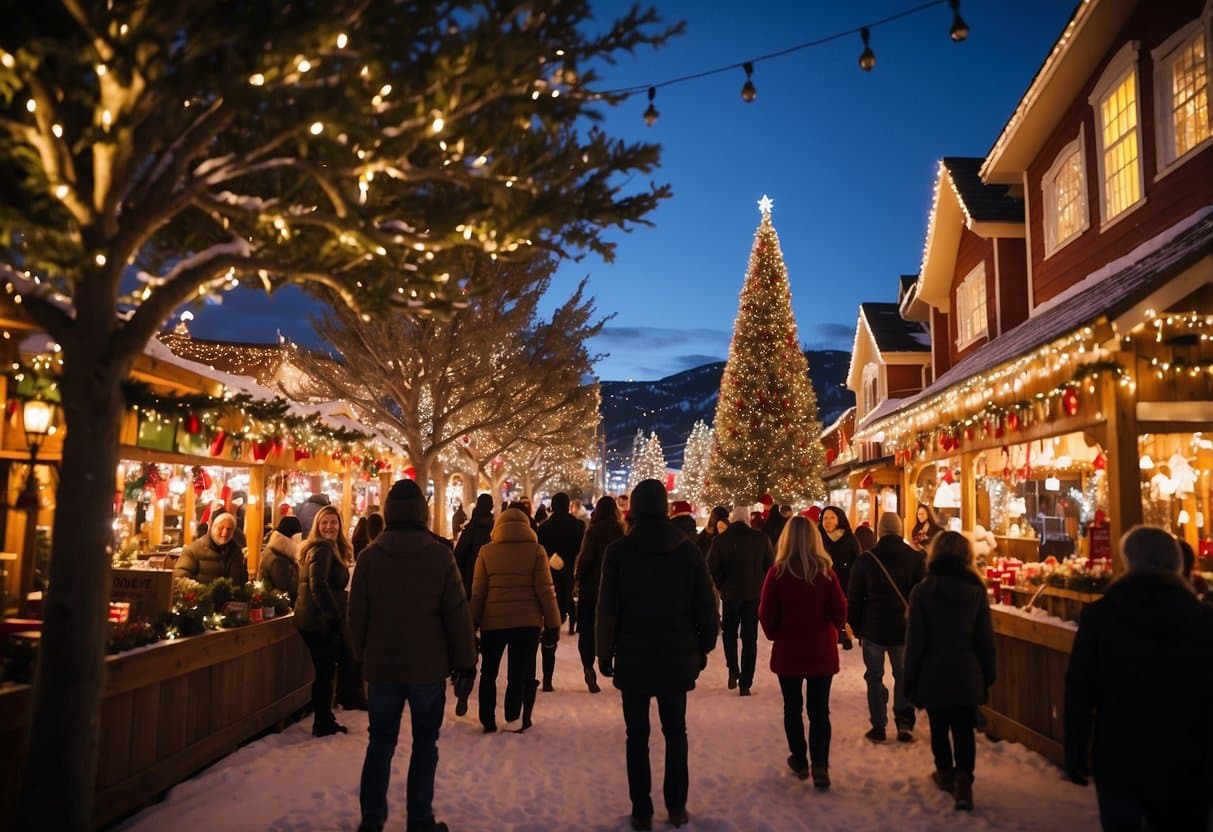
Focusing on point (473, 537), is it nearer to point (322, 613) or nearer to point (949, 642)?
point (322, 613)

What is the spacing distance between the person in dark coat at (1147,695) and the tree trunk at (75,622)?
4.61m

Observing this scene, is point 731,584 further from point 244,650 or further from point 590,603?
point 244,650

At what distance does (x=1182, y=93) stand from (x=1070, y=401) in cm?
433

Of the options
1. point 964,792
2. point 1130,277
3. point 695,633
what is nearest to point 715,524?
point 1130,277

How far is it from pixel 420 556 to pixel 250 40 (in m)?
2.97

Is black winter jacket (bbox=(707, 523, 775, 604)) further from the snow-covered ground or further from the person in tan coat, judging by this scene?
the person in tan coat

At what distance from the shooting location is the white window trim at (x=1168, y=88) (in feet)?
32.6

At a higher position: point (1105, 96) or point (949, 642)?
point (1105, 96)

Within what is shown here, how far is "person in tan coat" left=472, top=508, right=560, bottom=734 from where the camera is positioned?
8.30 metres

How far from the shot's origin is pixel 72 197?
15.1 ft

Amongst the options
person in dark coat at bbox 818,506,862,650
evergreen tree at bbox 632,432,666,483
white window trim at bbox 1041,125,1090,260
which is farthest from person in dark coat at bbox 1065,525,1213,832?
evergreen tree at bbox 632,432,666,483

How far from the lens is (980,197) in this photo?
17266 mm

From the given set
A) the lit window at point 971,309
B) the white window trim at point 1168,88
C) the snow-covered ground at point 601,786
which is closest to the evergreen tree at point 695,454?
the lit window at point 971,309

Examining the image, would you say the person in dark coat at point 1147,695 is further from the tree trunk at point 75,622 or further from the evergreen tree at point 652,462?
the evergreen tree at point 652,462
